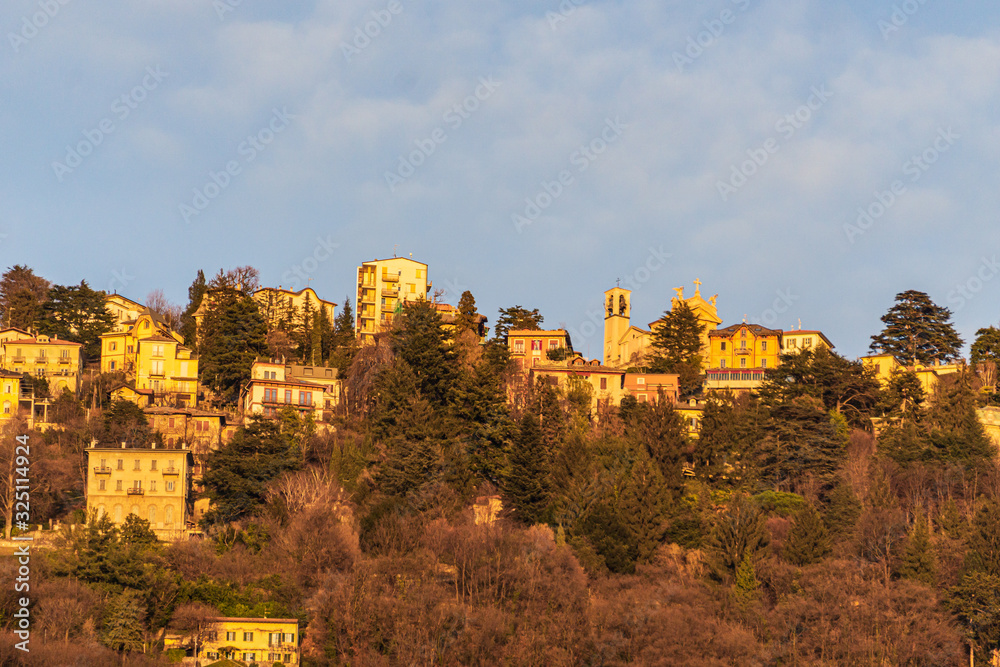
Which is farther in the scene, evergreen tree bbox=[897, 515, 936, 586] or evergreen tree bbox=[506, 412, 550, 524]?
evergreen tree bbox=[506, 412, 550, 524]

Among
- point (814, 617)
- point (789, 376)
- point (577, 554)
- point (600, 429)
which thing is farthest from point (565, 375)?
point (814, 617)

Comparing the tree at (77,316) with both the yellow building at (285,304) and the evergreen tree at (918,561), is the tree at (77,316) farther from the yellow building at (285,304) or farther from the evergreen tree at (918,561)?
the evergreen tree at (918,561)

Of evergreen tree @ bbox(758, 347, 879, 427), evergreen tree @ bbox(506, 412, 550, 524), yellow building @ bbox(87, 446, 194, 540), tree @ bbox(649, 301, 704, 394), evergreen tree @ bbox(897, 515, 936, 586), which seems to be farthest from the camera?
tree @ bbox(649, 301, 704, 394)

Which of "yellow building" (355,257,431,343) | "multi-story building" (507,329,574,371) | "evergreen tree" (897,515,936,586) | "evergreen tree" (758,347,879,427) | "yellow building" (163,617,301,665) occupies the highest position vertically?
"yellow building" (355,257,431,343)

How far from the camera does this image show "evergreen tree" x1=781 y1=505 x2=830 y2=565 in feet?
172

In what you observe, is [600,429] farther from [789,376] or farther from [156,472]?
[156,472]

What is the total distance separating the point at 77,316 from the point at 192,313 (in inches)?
279

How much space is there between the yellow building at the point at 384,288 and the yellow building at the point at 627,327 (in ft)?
40.7

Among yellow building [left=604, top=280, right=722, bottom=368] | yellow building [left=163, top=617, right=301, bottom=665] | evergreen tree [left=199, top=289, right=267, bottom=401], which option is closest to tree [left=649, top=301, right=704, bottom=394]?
yellow building [left=604, top=280, right=722, bottom=368]

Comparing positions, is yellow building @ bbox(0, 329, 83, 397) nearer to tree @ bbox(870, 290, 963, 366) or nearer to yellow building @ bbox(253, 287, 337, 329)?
yellow building @ bbox(253, 287, 337, 329)

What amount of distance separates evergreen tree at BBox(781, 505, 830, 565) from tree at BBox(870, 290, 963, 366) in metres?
31.2

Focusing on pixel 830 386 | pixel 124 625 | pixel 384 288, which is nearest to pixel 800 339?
pixel 830 386

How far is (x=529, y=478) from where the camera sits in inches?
2188

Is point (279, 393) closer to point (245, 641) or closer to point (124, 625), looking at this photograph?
point (245, 641)
